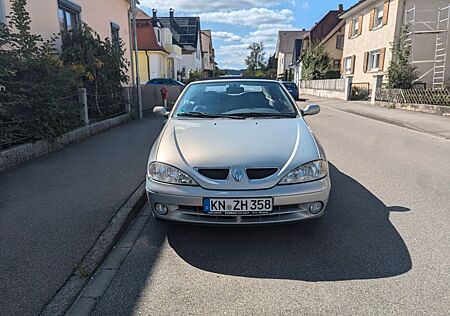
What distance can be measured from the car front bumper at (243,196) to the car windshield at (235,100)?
4.86 ft

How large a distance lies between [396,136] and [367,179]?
5.32 m

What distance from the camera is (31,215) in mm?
4250

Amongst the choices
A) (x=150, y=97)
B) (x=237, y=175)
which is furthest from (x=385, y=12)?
(x=237, y=175)

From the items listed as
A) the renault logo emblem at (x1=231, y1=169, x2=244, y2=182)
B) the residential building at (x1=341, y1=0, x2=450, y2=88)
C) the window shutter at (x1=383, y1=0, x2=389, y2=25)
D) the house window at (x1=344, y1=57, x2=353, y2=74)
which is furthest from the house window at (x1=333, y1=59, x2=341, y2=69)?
the renault logo emblem at (x1=231, y1=169, x2=244, y2=182)

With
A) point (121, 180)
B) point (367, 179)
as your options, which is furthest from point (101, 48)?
point (367, 179)

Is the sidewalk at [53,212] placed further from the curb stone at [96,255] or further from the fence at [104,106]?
the fence at [104,106]

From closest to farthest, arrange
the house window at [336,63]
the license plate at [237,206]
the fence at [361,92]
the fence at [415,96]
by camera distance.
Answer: the license plate at [237,206] → the fence at [415,96] → the fence at [361,92] → the house window at [336,63]

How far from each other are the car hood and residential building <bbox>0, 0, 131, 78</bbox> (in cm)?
731

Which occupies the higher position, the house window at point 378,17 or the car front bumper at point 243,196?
the house window at point 378,17

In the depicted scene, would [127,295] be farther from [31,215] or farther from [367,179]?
[367,179]

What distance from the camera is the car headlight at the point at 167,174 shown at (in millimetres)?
3407

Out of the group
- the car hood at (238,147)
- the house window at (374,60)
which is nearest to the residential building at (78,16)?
the car hood at (238,147)

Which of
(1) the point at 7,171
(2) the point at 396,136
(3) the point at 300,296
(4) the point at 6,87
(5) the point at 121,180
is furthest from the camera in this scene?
(2) the point at 396,136

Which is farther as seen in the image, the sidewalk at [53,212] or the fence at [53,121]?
the fence at [53,121]
